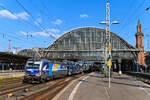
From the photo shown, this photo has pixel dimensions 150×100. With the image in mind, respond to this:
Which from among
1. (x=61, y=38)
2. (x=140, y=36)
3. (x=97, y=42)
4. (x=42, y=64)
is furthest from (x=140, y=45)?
(x=42, y=64)

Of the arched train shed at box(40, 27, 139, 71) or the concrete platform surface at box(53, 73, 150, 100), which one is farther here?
the arched train shed at box(40, 27, 139, 71)

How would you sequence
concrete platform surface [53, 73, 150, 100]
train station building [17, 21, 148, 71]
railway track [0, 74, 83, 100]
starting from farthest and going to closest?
train station building [17, 21, 148, 71], concrete platform surface [53, 73, 150, 100], railway track [0, 74, 83, 100]

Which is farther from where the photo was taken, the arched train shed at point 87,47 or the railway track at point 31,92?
the arched train shed at point 87,47

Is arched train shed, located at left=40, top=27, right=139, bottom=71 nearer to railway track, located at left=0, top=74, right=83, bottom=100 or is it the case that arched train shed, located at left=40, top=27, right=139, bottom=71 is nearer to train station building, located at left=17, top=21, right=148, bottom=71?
train station building, located at left=17, top=21, right=148, bottom=71

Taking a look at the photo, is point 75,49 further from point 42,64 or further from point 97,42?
point 42,64

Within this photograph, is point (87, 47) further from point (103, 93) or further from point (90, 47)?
point (103, 93)

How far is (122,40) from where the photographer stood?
289 feet

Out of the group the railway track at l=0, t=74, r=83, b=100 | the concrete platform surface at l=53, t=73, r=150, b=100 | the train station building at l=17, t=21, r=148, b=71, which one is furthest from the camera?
the train station building at l=17, t=21, r=148, b=71

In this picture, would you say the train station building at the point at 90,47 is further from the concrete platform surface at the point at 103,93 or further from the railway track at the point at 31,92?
the railway track at the point at 31,92

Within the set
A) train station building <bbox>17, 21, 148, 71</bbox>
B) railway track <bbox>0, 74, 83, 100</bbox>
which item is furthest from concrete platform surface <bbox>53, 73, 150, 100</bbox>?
train station building <bbox>17, 21, 148, 71</bbox>

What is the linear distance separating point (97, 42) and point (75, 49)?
39.4 ft

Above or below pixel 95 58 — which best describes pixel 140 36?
above

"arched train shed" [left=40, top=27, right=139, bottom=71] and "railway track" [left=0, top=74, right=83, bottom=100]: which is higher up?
"arched train shed" [left=40, top=27, right=139, bottom=71]

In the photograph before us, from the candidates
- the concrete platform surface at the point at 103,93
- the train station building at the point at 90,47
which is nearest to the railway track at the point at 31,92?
the concrete platform surface at the point at 103,93
